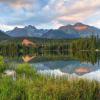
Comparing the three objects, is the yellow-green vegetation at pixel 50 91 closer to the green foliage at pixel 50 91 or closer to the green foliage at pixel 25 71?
the green foliage at pixel 50 91

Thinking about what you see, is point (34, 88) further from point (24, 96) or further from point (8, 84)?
point (8, 84)

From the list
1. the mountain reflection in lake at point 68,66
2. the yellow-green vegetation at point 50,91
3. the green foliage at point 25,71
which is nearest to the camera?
the yellow-green vegetation at point 50,91

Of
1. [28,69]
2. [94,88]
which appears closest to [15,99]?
[94,88]

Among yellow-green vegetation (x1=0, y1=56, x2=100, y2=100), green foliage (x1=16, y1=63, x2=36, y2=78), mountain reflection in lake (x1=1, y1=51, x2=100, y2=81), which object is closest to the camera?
yellow-green vegetation (x1=0, y1=56, x2=100, y2=100)

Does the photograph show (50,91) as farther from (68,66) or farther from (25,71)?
(68,66)

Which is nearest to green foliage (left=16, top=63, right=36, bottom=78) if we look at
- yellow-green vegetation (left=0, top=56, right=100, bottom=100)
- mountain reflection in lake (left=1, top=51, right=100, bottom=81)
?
mountain reflection in lake (left=1, top=51, right=100, bottom=81)

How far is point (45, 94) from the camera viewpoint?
723 inches

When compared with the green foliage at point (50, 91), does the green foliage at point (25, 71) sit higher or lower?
lower

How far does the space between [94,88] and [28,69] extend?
14.9m

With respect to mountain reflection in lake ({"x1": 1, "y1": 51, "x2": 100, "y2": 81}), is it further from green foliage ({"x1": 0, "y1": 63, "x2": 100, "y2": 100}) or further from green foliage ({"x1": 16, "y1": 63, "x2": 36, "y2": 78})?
green foliage ({"x1": 0, "y1": 63, "x2": 100, "y2": 100})

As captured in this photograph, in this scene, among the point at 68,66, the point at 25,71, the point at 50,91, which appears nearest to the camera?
the point at 50,91

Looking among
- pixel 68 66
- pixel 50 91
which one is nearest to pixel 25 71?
pixel 50 91

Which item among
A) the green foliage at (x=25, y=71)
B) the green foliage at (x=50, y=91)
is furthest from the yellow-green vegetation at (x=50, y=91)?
the green foliage at (x=25, y=71)

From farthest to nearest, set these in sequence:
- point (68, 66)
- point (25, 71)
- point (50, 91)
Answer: point (68, 66) → point (25, 71) → point (50, 91)
